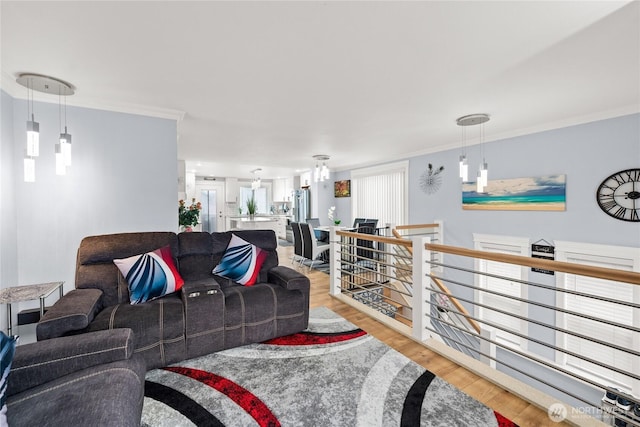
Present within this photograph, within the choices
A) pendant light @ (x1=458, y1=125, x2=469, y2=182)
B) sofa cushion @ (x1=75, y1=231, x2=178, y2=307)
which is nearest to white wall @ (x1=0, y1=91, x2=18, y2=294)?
sofa cushion @ (x1=75, y1=231, x2=178, y2=307)

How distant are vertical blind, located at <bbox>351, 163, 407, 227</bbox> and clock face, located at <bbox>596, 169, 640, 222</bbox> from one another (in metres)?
2.98

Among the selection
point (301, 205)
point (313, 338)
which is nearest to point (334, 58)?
point (313, 338)

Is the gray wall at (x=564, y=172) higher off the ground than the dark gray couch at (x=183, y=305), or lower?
higher

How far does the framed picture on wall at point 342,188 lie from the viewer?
7402 mm

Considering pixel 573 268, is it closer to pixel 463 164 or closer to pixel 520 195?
pixel 463 164

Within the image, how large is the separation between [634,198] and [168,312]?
181 inches

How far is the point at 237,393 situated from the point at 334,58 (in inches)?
89.6

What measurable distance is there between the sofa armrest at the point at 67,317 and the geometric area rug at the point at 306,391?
0.56 meters

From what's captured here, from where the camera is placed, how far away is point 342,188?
7.62 meters

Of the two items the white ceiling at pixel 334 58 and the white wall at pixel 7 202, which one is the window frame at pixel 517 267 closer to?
the white ceiling at pixel 334 58

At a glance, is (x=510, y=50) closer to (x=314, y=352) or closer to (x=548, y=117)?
(x=548, y=117)

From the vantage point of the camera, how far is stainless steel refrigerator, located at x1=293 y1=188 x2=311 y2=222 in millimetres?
Result: 8406

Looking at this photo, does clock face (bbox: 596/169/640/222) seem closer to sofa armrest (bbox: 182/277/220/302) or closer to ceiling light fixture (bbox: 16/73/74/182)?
sofa armrest (bbox: 182/277/220/302)

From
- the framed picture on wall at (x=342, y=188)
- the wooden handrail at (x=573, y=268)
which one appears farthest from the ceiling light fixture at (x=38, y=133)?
the framed picture on wall at (x=342, y=188)
